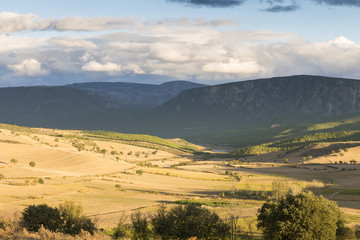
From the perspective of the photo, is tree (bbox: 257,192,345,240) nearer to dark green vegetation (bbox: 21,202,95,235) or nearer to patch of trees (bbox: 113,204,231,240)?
patch of trees (bbox: 113,204,231,240)

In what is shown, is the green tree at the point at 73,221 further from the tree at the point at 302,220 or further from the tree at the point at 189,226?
the tree at the point at 302,220

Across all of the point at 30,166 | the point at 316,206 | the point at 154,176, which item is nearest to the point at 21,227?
the point at 316,206

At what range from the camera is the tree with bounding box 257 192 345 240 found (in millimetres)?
29359

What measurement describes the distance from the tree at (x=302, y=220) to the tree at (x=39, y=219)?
51.1 feet

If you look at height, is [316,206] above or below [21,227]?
above

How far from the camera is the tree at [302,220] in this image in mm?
29359

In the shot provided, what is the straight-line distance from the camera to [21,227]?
28906 mm

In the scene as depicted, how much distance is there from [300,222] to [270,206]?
11.5ft

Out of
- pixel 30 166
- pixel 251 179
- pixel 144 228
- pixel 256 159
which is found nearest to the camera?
pixel 144 228

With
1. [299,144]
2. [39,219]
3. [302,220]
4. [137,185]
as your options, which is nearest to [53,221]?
[39,219]

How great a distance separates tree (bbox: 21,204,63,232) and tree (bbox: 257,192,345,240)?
51.1 ft

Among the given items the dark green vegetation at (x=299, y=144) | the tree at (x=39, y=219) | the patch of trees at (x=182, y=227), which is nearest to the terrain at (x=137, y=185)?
the tree at (x=39, y=219)

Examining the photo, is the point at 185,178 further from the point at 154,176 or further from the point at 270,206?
the point at 270,206

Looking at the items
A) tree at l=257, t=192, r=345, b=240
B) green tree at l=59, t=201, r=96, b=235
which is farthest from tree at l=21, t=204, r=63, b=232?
tree at l=257, t=192, r=345, b=240
